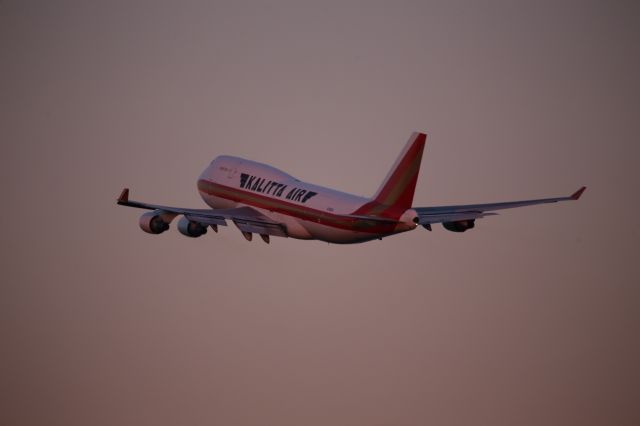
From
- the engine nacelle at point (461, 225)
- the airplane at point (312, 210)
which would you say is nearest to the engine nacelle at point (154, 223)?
the airplane at point (312, 210)

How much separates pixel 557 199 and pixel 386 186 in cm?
1532

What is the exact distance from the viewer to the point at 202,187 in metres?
115

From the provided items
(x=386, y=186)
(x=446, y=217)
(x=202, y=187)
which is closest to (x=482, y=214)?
(x=446, y=217)

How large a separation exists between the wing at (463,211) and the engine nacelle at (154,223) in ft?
62.6

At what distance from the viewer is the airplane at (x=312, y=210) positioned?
95.2 meters

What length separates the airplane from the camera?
95188mm

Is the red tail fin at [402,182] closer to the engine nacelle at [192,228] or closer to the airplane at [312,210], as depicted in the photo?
the airplane at [312,210]

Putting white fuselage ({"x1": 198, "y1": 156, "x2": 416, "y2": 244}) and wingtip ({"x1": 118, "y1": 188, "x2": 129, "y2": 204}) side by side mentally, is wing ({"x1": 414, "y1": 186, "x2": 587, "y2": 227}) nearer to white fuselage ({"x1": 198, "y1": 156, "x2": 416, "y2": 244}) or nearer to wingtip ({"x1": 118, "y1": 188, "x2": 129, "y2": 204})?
white fuselage ({"x1": 198, "y1": 156, "x2": 416, "y2": 244})

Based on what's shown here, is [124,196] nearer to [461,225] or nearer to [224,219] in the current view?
[224,219]

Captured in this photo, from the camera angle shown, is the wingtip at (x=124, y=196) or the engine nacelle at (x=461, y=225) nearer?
the wingtip at (x=124, y=196)

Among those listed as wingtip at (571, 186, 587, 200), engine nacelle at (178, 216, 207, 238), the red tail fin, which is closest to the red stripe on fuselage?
the red tail fin

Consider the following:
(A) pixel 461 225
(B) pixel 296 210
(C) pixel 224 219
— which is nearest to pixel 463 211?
(A) pixel 461 225

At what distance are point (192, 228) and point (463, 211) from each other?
20.3 metres

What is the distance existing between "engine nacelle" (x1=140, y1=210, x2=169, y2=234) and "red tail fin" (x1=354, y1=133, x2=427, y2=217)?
1638 centimetres
